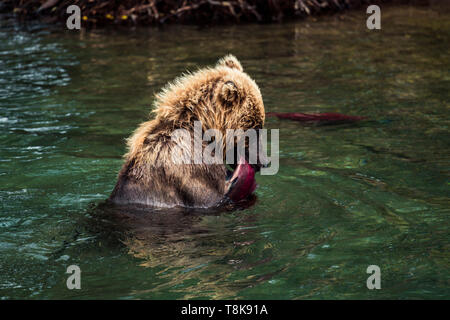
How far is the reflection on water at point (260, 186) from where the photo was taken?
192 inches

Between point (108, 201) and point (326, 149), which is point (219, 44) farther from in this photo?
point (108, 201)

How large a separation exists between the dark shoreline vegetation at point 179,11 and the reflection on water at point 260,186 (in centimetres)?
415

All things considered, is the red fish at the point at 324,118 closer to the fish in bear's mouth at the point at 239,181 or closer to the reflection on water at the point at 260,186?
the reflection on water at the point at 260,186

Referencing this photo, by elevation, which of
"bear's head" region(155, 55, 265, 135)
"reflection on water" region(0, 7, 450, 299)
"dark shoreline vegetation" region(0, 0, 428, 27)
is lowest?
"reflection on water" region(0, 7, 450, 299)

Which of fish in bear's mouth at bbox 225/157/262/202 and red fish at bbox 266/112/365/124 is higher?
red fish at bbox 266/112/365/124

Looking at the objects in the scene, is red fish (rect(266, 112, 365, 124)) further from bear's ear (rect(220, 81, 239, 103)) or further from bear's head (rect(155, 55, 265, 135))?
bear's ear (rect(220, 81, 239, 103))

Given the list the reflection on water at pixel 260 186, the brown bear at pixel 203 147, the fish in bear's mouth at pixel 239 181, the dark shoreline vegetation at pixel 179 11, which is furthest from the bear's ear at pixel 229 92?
the dark shoreline vegetation at pixel 179 11

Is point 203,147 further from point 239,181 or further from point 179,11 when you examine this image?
point 179,11

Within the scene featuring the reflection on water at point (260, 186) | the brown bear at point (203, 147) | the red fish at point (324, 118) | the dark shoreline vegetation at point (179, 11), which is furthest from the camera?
the dark shoreline vegetation at point (179, 11)

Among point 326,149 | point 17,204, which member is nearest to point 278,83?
point 326,149

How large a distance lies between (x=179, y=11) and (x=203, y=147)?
13.4 meters

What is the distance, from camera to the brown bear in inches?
225

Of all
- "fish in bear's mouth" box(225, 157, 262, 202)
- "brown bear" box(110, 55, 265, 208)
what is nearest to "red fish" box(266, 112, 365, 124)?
"brown bear" box(110, 55, 265, 208)
